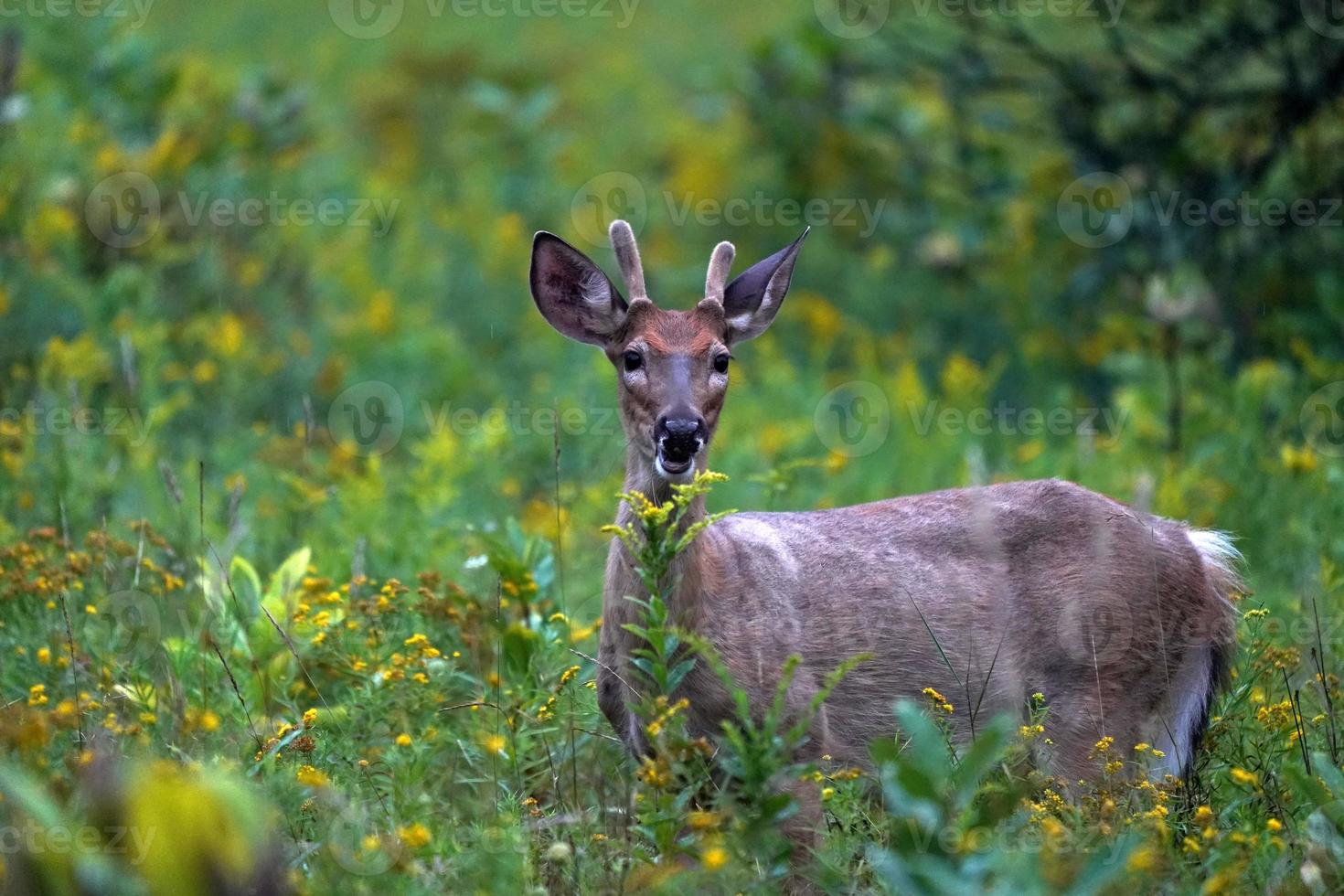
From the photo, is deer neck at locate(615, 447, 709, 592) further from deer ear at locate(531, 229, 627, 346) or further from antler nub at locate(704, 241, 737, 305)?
antler nub at locate(704, 241, 737, 305)

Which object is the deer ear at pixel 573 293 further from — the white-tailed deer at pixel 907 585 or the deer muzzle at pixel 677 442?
the deer muzzle at pixel 677 442

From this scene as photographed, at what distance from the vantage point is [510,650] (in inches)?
200

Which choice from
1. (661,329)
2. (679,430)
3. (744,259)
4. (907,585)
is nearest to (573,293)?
(661,329)

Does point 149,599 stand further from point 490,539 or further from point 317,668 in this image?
point 490,539

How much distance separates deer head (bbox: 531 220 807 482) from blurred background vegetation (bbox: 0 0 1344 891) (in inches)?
36.2

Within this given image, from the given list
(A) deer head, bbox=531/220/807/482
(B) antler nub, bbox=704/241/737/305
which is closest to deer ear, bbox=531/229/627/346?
(A) deer head, bbox=531/220/807/482

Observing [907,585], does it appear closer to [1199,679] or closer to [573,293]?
[1199,679]

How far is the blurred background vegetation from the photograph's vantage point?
6855mm

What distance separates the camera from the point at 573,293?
5.25m

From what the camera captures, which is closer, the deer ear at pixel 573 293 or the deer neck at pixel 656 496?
the deer neck at pixel 656 496

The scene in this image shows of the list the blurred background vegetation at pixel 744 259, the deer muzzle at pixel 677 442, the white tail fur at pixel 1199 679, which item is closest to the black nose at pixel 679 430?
the deer muzzle at pixel 677 442

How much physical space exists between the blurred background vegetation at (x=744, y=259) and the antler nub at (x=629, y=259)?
1.12 meters

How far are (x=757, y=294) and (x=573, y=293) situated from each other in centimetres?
64

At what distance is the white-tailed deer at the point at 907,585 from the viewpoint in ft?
15.7
